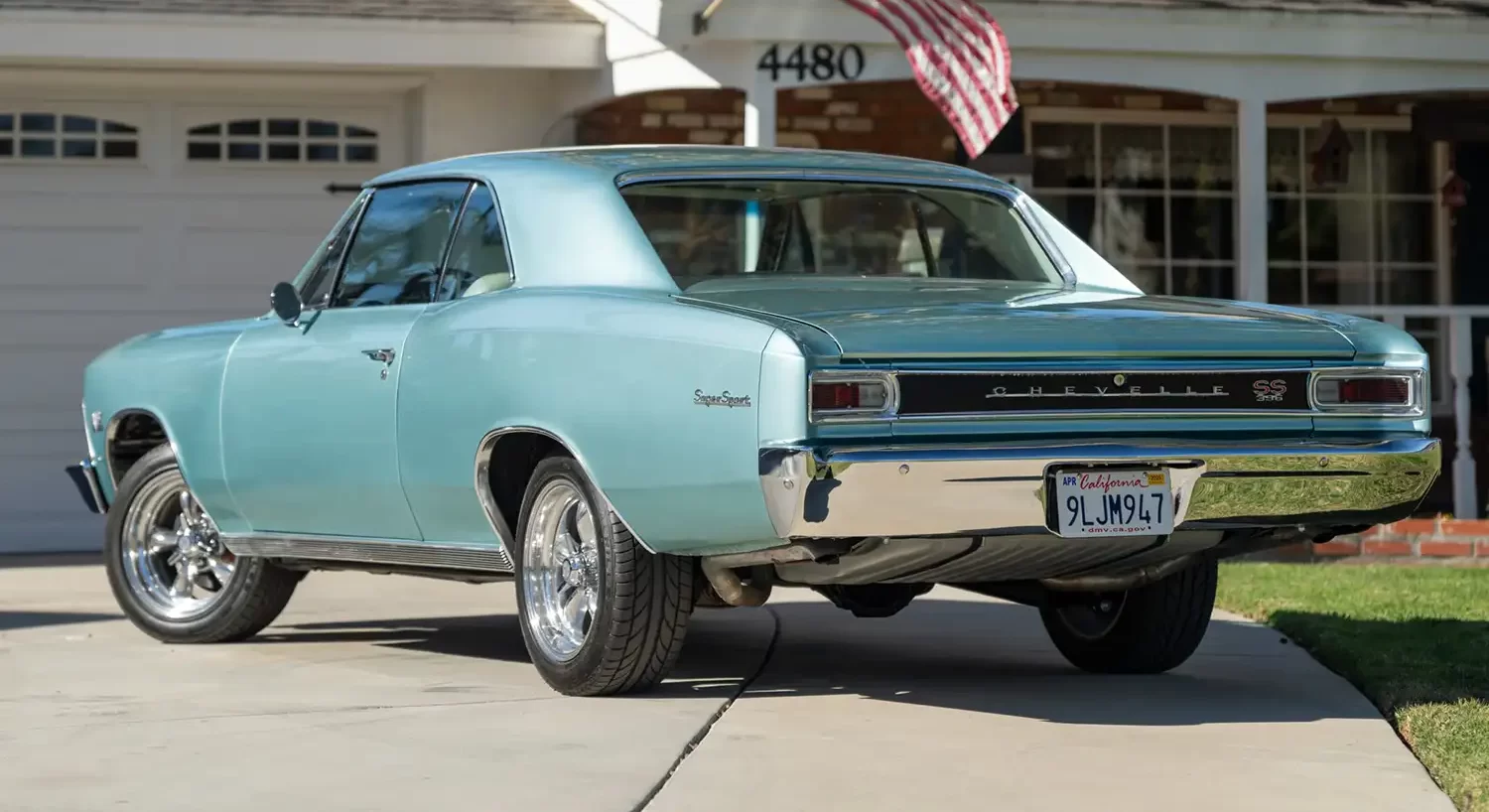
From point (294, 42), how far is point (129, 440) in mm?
4401

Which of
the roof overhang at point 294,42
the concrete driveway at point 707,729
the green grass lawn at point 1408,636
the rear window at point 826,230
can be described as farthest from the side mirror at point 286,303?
the roof overhang at point 294,42

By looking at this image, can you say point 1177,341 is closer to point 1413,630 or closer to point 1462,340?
point 1413,630

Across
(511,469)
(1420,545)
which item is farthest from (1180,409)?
(1420,545)

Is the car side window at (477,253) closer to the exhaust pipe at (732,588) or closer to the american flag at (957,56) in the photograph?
the exhaust pipe at (732,588)

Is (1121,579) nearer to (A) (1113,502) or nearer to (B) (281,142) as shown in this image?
(A) (1113,502)

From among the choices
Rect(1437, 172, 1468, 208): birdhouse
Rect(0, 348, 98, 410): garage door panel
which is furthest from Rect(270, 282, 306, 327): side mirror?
Rect(1437, 172, 1468, 208): birdhouse

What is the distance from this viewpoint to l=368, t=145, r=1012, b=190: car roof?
7086 mm

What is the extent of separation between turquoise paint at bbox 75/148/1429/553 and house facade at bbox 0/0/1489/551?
4495mm

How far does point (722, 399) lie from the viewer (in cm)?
591

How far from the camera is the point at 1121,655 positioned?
739cm

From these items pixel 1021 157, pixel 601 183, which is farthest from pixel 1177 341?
pixel 1021 157

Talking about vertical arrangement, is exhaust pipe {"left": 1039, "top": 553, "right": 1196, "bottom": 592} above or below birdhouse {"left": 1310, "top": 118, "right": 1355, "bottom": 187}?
below

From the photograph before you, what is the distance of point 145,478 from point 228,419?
0.73 m

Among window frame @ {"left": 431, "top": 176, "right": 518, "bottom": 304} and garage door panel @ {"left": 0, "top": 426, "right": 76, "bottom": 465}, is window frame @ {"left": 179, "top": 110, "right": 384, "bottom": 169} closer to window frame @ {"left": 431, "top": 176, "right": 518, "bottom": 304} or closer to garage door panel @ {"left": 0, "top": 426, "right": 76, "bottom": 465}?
garage door panel @ {"left": 0, "top": 426, "right": 76, "bottom": 465}
